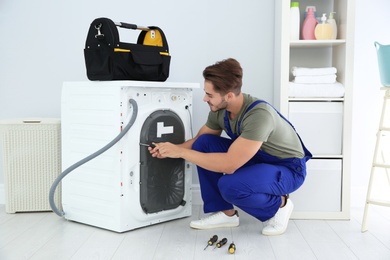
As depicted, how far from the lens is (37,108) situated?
10.5 ft

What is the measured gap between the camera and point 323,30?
275 cm

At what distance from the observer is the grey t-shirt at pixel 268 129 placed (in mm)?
2289

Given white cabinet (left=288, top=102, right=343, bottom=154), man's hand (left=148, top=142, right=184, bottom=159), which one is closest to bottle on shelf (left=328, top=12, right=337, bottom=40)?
white cabinet (left=288, top=102, right=343, bottom=154)

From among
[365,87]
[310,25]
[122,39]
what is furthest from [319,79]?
[122,39]

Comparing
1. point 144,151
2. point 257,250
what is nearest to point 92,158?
point 144,151

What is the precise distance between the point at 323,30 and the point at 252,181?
3.25ft

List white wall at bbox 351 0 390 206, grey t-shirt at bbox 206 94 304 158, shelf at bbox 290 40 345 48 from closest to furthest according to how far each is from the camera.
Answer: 1. grey t-shirt at bbox 206 94 304 158
2. shelf at bbox 290 40 345 48
3. white wall at bbox 351 0 390 206

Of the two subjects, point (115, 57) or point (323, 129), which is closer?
point (115, 57)

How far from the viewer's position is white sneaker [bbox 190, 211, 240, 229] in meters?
2.61

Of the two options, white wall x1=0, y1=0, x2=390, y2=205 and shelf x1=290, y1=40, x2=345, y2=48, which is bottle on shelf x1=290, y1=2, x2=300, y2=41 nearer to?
shelf x1=290, y1=40, x2=345, y2=48

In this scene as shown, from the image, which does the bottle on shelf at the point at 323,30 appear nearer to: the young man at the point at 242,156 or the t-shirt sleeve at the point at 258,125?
the young man at the point at 242,156

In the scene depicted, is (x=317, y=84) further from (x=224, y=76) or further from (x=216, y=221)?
(x=216, y=221)

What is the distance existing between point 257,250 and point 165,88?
97 centimetres

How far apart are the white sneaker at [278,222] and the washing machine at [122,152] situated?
537mm
